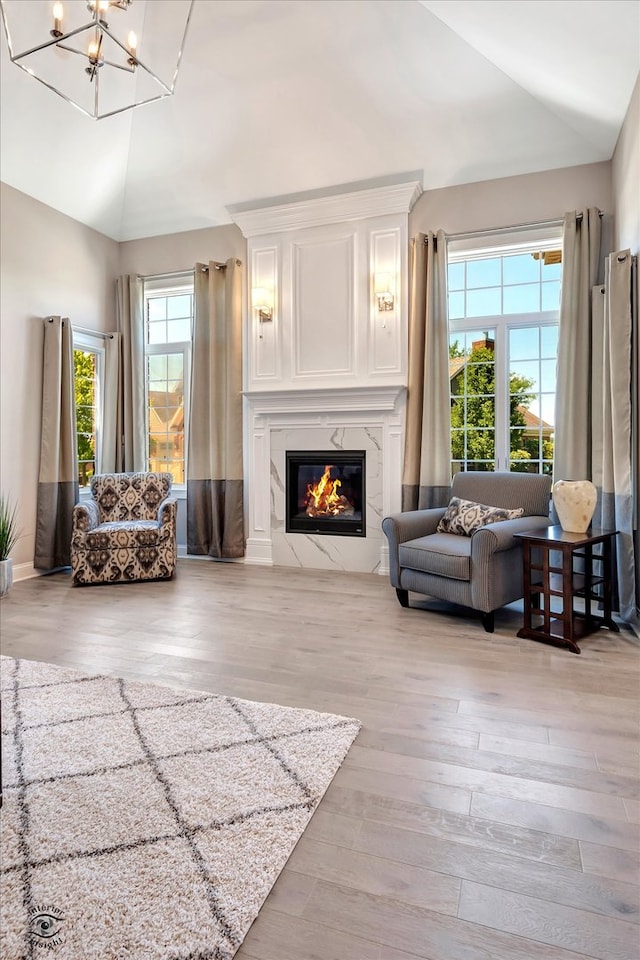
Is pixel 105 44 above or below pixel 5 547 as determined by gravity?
above

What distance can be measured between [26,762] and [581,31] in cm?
431

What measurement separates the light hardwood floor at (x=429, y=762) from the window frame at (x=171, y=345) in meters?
2.20

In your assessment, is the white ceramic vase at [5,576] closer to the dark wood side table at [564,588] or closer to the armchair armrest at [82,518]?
the armchair armrest at [82,518]

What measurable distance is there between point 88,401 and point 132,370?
54 centimetres

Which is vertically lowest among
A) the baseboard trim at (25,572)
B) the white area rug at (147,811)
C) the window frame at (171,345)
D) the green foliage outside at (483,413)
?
the white area rug at (147,811)

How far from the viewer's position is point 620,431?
133 inches

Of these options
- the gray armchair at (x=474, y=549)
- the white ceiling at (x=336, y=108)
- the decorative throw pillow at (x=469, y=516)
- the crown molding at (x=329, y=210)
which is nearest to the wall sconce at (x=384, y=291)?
the crown molding at (x=329, y=210)

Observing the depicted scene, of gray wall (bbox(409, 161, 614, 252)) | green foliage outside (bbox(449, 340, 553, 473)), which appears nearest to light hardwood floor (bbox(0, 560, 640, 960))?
green foliage outside (bbox(449, 340, 553, 473))

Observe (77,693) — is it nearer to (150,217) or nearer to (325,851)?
(325,851)

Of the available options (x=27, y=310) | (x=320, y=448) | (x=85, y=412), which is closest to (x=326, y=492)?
(x=320, y=448)

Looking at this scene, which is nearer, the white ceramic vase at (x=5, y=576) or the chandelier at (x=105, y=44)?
the chandelier at (x=105, y=44)

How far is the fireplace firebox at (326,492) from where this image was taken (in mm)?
4922


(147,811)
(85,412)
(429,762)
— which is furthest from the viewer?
(85,412)

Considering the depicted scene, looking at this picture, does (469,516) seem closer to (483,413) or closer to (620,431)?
(620,431)
